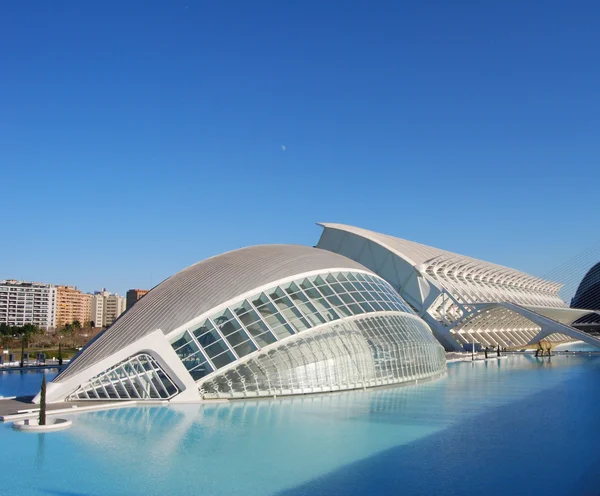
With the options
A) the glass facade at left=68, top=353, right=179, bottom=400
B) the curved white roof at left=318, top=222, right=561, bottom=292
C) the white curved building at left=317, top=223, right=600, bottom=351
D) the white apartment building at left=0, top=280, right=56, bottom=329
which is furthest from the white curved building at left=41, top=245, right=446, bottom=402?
the white apartment building at left=0, top=280, right=56, bottom=329

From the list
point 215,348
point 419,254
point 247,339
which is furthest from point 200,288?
point 419,254

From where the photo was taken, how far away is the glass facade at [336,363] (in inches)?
875

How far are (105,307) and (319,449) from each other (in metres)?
190

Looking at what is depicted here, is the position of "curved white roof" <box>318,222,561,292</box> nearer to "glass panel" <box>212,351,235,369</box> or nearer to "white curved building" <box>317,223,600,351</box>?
"white curved building" <box>317,223,600,351</box>

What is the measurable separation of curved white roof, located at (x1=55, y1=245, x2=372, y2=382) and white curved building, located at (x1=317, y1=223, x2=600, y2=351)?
34.4 m

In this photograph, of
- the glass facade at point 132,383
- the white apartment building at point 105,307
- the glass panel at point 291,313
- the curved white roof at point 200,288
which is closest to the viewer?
the glass facade at point 132,383

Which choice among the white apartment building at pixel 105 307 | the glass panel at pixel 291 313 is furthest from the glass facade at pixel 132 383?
the white apartment building at pixel 105 307

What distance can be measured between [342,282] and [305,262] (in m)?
2.12

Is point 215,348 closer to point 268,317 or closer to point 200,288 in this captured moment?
point 268,317

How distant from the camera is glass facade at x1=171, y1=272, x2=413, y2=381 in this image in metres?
22.1

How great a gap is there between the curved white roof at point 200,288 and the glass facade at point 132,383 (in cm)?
70

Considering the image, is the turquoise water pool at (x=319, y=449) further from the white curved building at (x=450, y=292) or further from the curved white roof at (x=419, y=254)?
the curved white roof at (x=419, y=254)

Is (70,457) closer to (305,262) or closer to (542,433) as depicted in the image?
(542,433)

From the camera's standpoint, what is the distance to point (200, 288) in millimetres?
24766
